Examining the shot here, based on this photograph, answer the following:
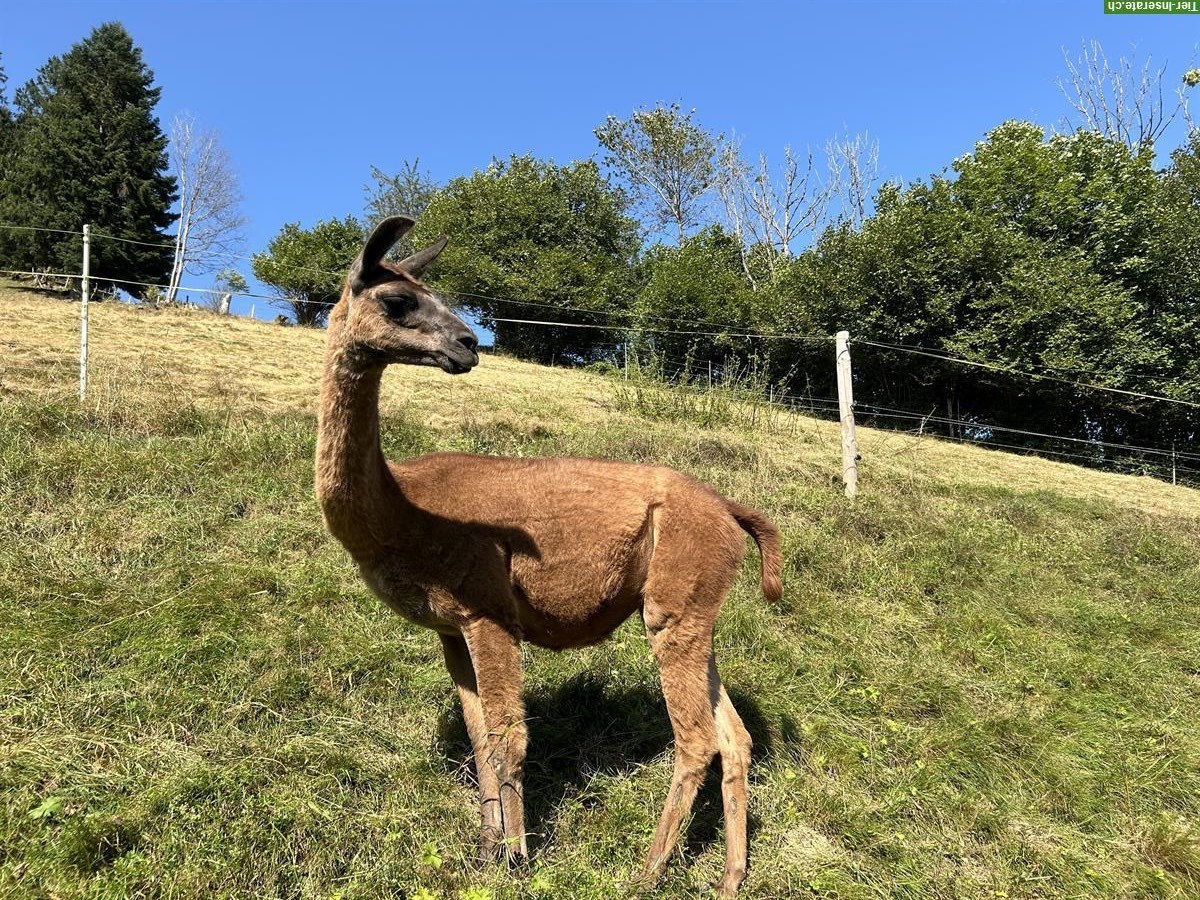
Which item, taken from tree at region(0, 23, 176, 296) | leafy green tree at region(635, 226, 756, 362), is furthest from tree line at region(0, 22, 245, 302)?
leafy green tree at region(635, 226, 756, 362)

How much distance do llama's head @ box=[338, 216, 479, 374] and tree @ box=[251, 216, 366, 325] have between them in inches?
1166

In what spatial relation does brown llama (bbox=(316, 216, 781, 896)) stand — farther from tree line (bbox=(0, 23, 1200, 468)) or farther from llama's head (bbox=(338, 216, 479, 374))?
tree line (bbox=(0, 23, 1200, 468))

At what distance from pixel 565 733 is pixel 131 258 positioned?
121 feet

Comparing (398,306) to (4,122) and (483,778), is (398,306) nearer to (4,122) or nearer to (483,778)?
(483,778)

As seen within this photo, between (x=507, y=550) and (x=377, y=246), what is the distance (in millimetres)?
1622

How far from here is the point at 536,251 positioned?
31.4 meters

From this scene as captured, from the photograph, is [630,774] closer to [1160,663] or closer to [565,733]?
[565,733]

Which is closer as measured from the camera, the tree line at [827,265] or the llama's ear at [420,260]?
the llama's ear at [420,260]

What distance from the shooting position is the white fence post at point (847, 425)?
32.2 feet

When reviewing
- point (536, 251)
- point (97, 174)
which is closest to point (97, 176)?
point (97, 174)

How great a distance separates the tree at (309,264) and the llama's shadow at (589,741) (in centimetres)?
2923

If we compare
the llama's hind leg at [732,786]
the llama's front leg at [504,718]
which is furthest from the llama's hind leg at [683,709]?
the llama's front leg at [504,718]

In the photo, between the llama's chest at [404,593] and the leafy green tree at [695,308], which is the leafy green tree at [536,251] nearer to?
the leafy green tree at [695,308]

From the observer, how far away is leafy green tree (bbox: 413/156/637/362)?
30234 mm
